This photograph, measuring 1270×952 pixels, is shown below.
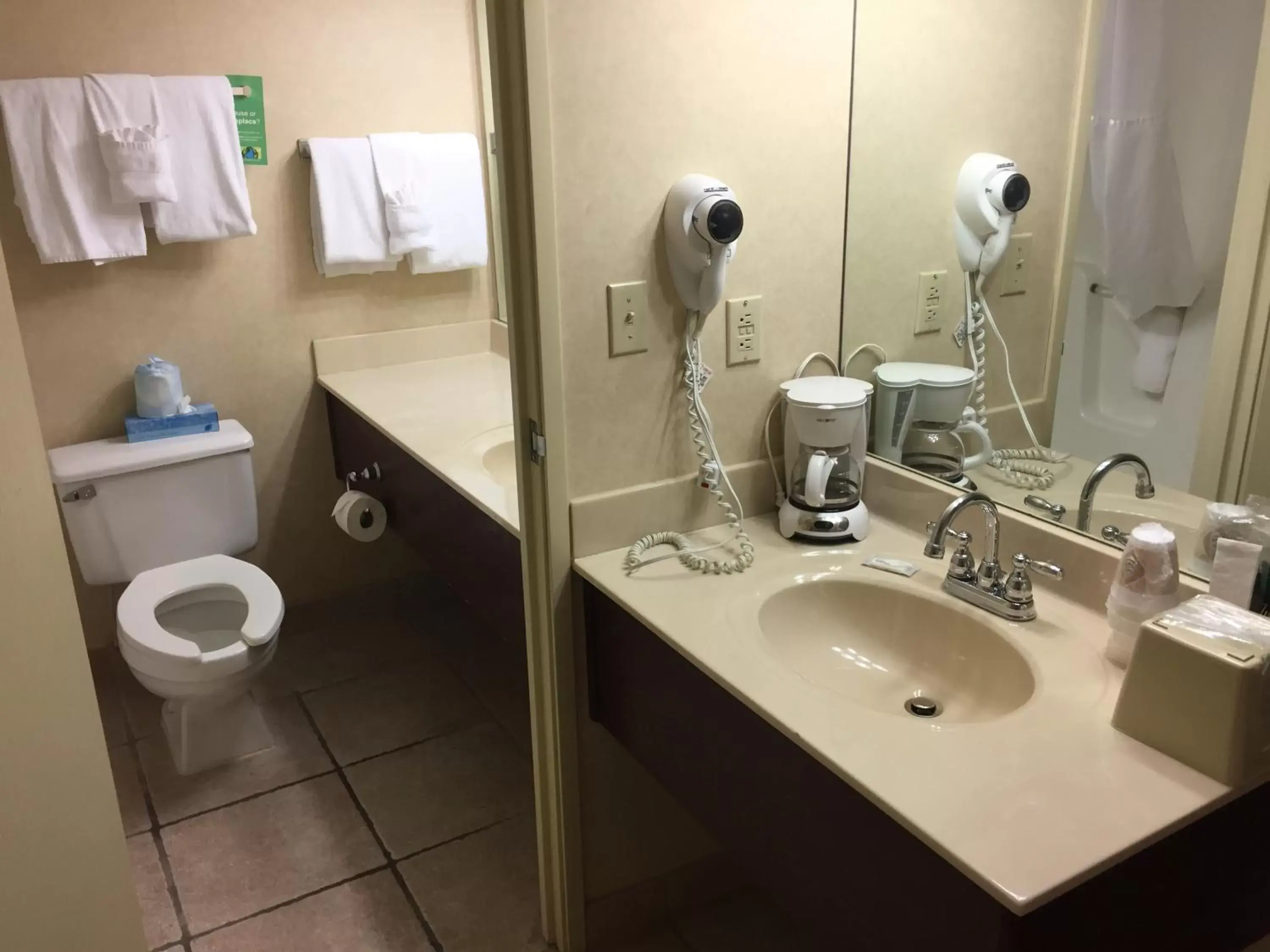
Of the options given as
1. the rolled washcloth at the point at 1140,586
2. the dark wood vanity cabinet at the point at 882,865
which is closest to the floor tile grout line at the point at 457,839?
the dark wood vanity cabinet at the point at 882,865

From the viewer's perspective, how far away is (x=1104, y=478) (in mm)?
1430

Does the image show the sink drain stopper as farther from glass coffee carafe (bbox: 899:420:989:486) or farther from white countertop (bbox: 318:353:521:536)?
white countertop (bbox: 318:353:521:536)

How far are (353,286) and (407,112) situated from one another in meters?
0.51

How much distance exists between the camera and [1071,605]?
1375mm

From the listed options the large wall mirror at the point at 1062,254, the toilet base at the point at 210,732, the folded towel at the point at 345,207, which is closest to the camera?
the large wall mirror at the point at 1062,254

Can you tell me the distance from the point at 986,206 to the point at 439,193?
164cm

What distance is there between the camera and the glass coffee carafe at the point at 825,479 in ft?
5.25

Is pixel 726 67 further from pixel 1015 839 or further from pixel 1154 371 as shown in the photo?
pixel 1015 839

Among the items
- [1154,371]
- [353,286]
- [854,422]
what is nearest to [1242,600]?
[1154,371]

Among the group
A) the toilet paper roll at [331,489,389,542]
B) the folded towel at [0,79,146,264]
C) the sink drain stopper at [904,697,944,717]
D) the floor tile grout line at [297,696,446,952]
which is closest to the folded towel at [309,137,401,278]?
Answer: the folded towel at [0,79,146,264]

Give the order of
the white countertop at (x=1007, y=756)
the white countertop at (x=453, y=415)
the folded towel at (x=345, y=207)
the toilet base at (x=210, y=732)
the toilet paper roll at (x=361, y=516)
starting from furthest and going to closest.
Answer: the folded towel at (x=345, y=207) → the toilet paper roll at (x=361, y=516) → the toilet base at (x=210, y=732) → the white countertop at (x=453, y=415) → the white countertop at (x=1007, y=756)

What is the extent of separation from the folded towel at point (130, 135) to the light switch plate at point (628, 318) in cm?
145

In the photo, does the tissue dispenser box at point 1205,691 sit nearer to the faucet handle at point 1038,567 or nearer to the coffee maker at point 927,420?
the faucet handle at point 1038,567

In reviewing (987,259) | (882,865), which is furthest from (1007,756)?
(987,259)
